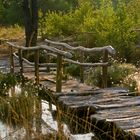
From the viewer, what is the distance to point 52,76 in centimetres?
1202

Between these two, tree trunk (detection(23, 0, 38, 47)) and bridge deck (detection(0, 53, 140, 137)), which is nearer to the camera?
bridge deck (detection(0, 53, 140, 137))

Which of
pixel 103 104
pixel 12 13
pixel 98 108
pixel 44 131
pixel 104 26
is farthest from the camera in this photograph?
pixel 12 13

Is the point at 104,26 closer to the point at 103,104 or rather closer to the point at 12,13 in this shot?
the point at 103,104

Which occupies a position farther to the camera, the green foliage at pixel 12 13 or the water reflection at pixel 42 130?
the green foliage at pixel 12 13

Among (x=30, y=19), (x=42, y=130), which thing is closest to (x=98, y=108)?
(x=42, y=130)

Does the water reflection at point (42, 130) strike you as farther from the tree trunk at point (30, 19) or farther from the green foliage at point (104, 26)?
the tree trunk at point (30, 19)

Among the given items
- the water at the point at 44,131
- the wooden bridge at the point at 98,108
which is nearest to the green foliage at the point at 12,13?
the wooden bridge at the point at 98,108

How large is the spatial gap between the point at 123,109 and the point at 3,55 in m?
11.8

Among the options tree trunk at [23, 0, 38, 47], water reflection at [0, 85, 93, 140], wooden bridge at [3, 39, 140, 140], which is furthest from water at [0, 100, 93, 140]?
tree trunk at [23, 0, 38, 47]

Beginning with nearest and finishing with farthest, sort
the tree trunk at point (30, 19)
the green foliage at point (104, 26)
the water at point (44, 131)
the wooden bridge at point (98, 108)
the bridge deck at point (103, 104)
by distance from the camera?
the water at point (44, 131), the wooden bridge at point (98, 108), the bridge deck at point (103, 104), the green foliage at point (104, 26), the tree trunk at point (30, 19)

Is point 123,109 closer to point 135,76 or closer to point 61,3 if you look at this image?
point 135,76

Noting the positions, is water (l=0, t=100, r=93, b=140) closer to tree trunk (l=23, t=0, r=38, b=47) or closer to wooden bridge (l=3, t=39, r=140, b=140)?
wooden bridge (l=3, t=39, r=140, b=140)

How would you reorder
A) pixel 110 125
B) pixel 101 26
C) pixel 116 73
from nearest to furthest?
pixel 110 125, pixel 116 73, pixel 101 26

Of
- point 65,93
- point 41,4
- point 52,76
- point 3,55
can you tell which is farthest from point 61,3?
point 65,93
